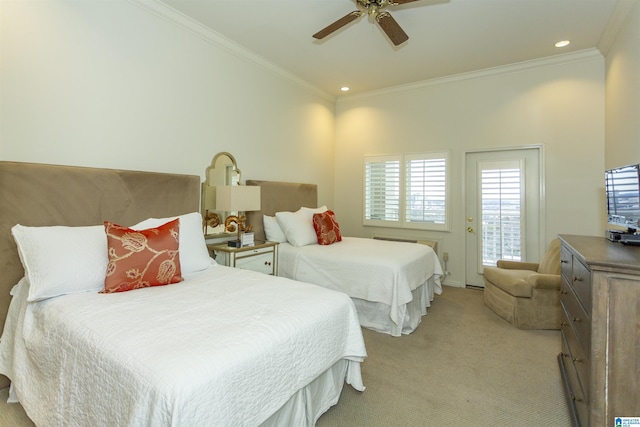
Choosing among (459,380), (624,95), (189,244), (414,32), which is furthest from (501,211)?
(189,244)

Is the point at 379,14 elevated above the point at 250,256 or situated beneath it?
elevated above

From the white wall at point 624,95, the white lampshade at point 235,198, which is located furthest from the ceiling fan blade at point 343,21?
the white wall at point 624,95

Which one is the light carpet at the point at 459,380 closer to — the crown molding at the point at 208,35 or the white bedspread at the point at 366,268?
the white bedspread at the point at 366,268

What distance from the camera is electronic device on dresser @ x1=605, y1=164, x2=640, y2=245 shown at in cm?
180

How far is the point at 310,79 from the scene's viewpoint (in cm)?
464

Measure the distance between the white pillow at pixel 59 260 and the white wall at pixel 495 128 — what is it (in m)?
4.05

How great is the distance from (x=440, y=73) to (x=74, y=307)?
4.83 meters

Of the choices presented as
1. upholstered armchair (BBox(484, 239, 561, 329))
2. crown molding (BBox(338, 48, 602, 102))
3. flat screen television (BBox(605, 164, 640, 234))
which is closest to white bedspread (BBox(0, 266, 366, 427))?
flat screen television (BBox(605, 164, 640, 234))

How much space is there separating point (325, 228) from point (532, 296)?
2320mm

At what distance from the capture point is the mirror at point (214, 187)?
3.34 meters

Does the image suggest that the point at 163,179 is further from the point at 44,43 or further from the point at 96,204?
the point at 44,43

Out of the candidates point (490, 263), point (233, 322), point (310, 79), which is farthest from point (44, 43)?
point (490, 263)

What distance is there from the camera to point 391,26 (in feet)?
7.97

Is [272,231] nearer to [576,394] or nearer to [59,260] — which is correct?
[59,260]
